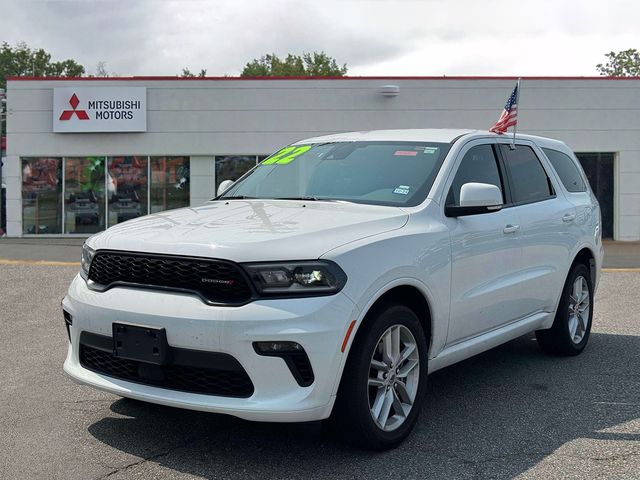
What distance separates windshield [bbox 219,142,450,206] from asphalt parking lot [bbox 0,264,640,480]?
150 cm

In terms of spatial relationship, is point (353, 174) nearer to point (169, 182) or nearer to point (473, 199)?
point (473, 199)

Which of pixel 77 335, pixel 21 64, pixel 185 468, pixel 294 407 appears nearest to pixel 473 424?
pixel 294 407

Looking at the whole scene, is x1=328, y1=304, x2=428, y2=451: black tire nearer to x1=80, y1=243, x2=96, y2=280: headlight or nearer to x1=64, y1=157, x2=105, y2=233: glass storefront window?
x1=80, y1=243, x2=96, y2=280: headlight

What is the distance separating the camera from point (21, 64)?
7425cm

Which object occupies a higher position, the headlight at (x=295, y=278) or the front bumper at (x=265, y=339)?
the headlight at (x=295, y=278)

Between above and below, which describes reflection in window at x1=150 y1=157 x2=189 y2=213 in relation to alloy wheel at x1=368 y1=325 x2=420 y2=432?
above

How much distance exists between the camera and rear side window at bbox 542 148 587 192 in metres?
6.68

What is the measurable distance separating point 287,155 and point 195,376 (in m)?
2.51

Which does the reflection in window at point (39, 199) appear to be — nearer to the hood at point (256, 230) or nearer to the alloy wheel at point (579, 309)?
the alloy wheel at point (579, 309)

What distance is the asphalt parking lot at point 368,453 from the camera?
3947 millimetres

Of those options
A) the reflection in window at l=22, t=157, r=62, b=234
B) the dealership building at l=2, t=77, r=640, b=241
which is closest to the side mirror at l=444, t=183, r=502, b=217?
the dealership building at l=2, t=77, r=640, b=241

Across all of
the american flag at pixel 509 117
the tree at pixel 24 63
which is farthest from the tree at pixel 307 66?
the american flag at pixel 509 117

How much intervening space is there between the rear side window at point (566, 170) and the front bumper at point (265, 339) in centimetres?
359

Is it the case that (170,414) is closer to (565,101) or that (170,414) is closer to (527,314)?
(527,314)
